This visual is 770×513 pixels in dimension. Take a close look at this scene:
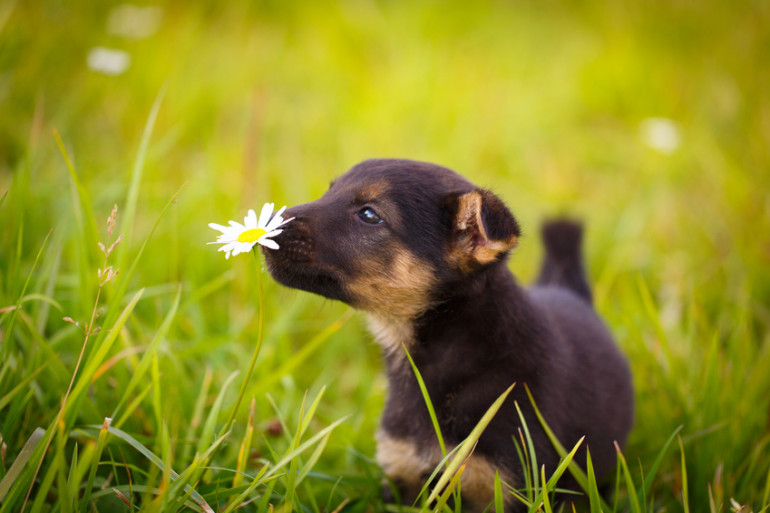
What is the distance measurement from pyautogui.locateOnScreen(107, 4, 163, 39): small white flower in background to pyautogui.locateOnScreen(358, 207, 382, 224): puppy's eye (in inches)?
181

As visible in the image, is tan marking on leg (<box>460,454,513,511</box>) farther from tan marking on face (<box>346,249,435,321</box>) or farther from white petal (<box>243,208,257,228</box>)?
white petal (<box>243,208,257,228</box>)

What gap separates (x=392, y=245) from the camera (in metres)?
2.58

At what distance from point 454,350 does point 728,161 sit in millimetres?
4649

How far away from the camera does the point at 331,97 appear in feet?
23.2

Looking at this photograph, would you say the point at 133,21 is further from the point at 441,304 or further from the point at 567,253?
the point at 441,304

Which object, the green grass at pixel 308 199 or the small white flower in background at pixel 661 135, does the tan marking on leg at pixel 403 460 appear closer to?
the green grass at pixel 308 199

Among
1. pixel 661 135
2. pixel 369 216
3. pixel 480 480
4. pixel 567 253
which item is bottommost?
pixel 480 480

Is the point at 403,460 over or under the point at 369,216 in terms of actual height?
under

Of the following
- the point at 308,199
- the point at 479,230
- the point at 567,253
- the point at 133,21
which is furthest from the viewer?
the point at 133,21

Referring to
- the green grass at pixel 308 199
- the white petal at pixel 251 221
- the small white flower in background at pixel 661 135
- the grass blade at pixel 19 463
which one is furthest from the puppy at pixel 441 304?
the small white flower in background at pixel 661 135

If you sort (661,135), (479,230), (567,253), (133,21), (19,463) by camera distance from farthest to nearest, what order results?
(133,21), (661,135), (567,253), (479,230), (19,463)

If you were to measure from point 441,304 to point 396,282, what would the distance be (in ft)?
0.74

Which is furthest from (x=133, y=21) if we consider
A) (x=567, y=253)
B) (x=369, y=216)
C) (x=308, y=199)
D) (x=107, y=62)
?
(x=567, y=253)

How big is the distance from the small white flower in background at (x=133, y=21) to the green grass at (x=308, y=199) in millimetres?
157
